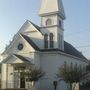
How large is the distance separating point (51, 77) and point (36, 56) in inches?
152

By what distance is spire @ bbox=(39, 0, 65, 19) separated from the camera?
44094 mm

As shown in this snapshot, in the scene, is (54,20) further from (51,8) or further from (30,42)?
(30,42)

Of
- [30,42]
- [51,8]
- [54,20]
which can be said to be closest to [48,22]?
[54,20]

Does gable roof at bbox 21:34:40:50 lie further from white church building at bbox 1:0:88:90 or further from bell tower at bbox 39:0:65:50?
bell tower at bbox 39:0:65:50

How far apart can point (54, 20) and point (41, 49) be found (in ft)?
16.4

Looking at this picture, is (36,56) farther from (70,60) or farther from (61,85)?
(70,60)

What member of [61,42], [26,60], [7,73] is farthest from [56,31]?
[7,73]

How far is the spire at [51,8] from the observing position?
44.1 m

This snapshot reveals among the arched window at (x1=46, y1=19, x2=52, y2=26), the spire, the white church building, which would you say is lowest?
the white church building

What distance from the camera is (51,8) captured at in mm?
44562

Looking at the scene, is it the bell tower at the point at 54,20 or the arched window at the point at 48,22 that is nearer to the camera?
the bell tower at the point at 54,20

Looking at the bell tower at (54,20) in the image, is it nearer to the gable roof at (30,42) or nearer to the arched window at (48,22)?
the arched window at (48,22)

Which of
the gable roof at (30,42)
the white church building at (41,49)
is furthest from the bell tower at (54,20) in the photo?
the gable roof at (30,42)

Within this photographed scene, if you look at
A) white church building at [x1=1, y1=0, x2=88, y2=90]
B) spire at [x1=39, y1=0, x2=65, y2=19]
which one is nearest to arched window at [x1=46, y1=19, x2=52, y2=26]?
white church building at [x1=1, y1=0, x2=88, y2=90]
